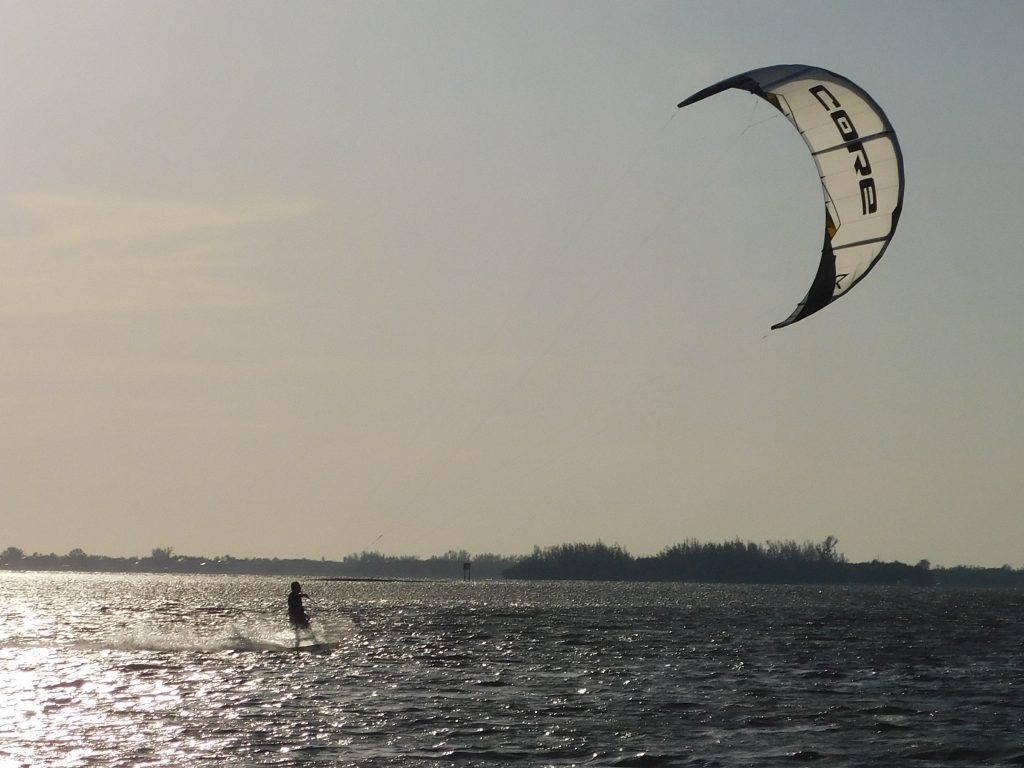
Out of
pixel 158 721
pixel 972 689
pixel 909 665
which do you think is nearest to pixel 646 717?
pixel 158 721

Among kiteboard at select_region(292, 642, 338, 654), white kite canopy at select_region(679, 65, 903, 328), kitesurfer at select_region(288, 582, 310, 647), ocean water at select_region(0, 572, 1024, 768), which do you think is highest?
white kite canopy at select_region(679, 65, 903, 328)

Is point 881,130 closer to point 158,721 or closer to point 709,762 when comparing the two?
point 709,762

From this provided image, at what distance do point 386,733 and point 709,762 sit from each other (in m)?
5.60

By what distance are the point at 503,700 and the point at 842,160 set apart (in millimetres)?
12730

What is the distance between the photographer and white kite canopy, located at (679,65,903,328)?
26828 mm

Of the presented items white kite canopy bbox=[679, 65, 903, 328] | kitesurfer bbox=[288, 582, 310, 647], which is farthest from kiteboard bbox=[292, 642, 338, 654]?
white kite canopy bbox=[679, 65, 903, 328]

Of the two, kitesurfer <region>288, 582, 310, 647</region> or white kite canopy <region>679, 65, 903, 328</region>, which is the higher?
white kite canopy <region>679, 65, 903, 328</region>

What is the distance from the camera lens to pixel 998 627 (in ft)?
228

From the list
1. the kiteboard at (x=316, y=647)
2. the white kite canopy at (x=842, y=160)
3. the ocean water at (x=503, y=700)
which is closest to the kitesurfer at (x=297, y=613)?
the kiteboard at (x=316, y=647)

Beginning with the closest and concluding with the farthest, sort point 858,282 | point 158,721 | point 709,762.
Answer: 1. point 709,762
2. point 158,721
3. point 858,282

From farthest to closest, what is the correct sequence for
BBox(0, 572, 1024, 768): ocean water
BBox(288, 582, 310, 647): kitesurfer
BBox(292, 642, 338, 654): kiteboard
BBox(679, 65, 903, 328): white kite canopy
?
BBox(288, 582, 310, 647): kitesurfer
BBox(292, 642, 338, 654): kiteboard
BBox(679, 65, 903, 328): white kite canopy
BBox(0, 572, 1024, 768): ocean water

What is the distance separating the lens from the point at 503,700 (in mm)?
28391

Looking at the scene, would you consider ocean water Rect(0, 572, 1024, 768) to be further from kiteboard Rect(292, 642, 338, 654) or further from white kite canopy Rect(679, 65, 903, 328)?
white kite canopy Rect(679, 65, 903, 328)

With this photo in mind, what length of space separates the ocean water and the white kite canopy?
8.13m
